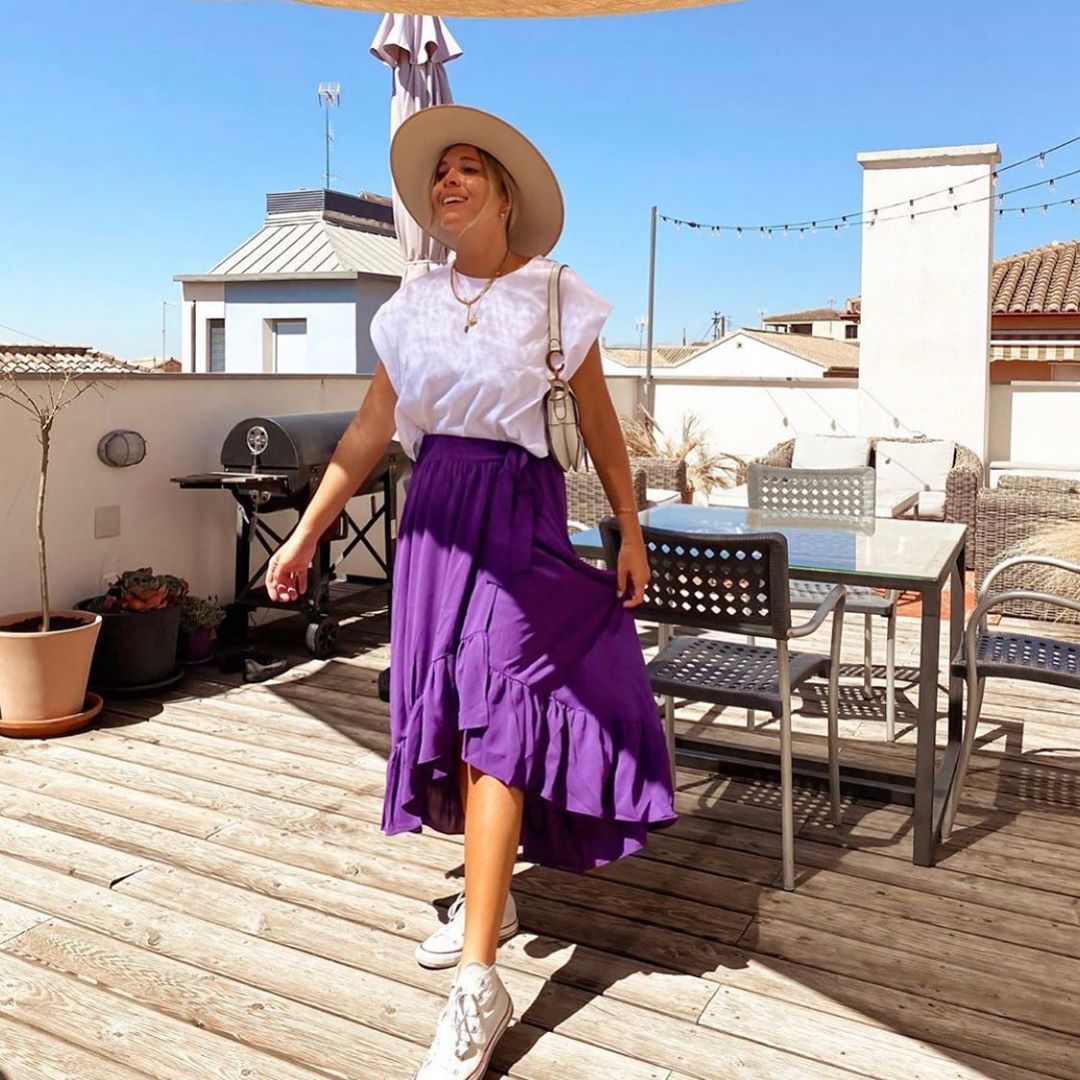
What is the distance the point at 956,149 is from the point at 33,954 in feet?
33.0

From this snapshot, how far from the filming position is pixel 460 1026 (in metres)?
2.00

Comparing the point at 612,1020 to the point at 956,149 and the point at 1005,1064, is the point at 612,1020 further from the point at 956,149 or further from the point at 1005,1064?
the point at 956,149

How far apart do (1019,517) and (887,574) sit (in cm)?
417

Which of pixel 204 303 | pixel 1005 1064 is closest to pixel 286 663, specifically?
pixel 1005 1064

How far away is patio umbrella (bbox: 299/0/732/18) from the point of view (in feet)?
9.03

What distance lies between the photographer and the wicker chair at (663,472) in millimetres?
8219

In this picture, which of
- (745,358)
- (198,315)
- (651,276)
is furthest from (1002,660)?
(745,358)

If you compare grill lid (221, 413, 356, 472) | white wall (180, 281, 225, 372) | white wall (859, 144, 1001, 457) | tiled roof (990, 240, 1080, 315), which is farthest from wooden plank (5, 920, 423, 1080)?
white wall (180, 281, 225, 372)

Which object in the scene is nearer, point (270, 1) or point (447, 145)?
point (447, 145)

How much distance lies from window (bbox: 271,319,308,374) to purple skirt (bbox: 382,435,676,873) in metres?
16.9

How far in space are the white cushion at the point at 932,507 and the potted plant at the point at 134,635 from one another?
5.24 metres

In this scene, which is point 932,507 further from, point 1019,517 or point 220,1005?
point 220,1005

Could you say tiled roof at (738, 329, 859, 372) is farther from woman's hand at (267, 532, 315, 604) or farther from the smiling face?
woman's hand at (267, 532, 315, 604)

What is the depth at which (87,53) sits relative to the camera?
30.4 meters
